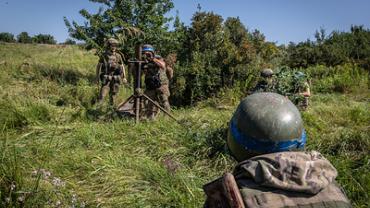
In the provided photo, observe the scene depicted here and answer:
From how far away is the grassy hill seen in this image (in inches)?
131

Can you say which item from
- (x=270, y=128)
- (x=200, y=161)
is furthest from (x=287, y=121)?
(x=200, y=161)

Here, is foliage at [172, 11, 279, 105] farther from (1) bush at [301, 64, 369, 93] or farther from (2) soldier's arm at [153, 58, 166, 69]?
(2) soldier's arm at [153, 58, 166, 69]

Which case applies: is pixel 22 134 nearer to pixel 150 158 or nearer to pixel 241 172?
pixel 150 158

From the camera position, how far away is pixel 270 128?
1603mm

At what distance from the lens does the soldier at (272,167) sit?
143 centimetres

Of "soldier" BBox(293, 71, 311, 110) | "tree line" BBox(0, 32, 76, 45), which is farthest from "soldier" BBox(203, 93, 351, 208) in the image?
"tree line" BBox(0, 32, 76, 45)

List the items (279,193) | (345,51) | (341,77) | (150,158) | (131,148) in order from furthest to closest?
(345,51)
(341,77)
(131,148)
(150,158)
(279,193)

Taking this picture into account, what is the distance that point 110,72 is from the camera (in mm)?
7914

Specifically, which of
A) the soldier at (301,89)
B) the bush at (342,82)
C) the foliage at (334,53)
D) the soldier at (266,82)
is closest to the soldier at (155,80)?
the soldier at (266,82)

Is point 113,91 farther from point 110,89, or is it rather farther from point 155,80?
point 155,80

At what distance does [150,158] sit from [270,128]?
10.7ft

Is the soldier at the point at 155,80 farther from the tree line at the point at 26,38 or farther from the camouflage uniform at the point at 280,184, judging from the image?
the tree line at the point at 26,38

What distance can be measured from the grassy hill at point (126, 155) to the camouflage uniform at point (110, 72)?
0.88 meters

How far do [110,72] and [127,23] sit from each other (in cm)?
396
